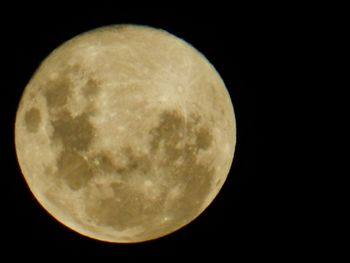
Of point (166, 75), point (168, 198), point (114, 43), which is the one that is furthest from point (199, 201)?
point (114, 43)

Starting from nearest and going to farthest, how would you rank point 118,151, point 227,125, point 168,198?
point 118,151 → point 168,198 → point 227,125

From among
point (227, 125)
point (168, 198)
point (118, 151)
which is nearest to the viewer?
point (118, 151)

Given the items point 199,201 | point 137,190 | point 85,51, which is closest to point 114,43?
point 85,51

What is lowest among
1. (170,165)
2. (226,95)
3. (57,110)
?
(170,165)

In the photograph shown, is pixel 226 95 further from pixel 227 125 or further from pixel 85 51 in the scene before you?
pixel 85 51

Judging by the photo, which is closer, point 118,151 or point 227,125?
point 118,151

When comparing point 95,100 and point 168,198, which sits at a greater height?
point 95,100

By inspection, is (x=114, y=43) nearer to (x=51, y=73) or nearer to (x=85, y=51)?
(x=85, y=51)
